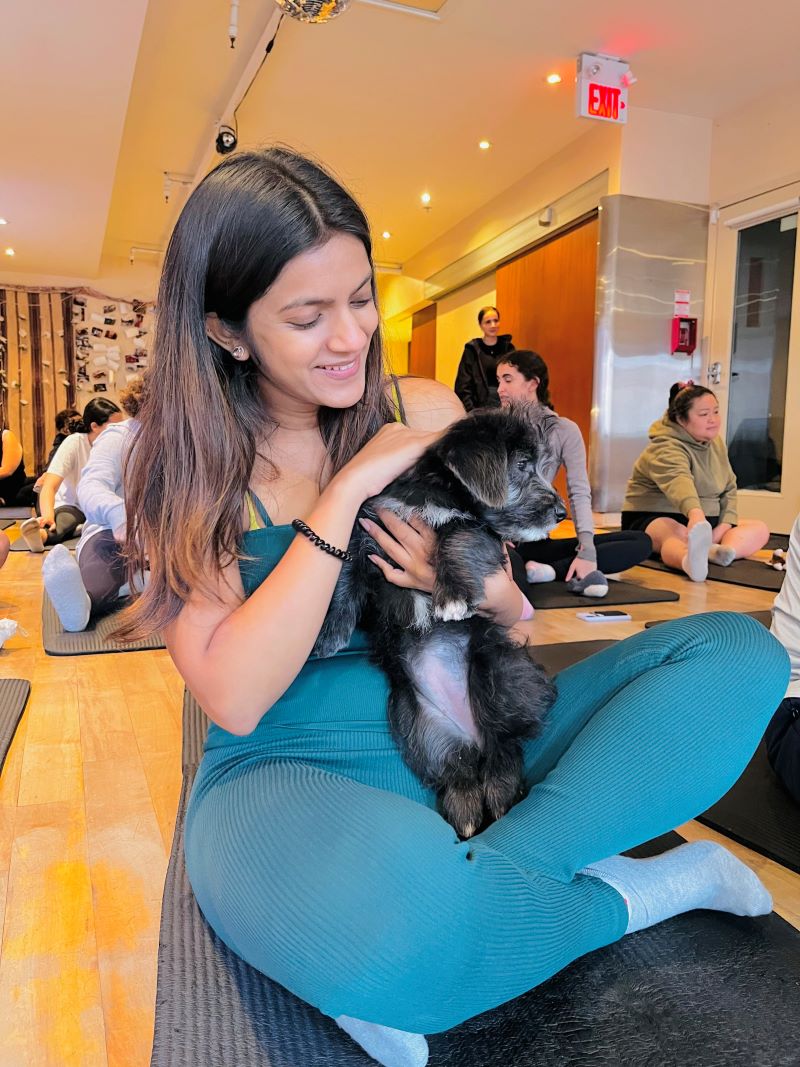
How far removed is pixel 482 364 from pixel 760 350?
250cm

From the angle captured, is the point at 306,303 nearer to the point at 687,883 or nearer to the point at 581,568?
the point at 687,883

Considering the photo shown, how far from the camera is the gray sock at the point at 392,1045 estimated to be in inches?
36.6

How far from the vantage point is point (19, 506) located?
862 centimetres

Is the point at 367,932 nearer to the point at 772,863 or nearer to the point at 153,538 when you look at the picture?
the point at 153,538

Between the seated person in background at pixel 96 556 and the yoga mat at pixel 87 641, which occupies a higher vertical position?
the seated person in background at pixel 96 556

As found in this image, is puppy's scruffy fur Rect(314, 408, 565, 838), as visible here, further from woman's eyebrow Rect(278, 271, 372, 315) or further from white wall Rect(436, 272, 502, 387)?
white wall Rect(436, 272, 502, 387)

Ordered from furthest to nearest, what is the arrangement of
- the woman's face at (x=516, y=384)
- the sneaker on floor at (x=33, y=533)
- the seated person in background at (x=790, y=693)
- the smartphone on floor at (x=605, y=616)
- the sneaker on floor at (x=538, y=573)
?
the sneaker on floor at (x=33, y=533)
the sneaker on floor at (x=538, y=573)
the woman's face at (x=516, y=384)
the smartphone on floor at (x=605, y=616)
the seated person in background at (x=790, y=693)

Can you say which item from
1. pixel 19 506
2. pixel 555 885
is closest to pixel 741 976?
pixel 555 885

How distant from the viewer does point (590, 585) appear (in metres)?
3.98

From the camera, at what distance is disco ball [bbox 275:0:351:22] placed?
3.66 metres

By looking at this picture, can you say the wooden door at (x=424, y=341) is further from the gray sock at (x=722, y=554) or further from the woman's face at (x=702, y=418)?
the gray sock at (x=722, y=554)

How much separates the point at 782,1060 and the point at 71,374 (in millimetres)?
12379

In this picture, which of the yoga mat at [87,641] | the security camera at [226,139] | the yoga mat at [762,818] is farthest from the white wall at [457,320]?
the yoga mat at [762,818]

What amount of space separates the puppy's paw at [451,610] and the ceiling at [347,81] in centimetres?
402
